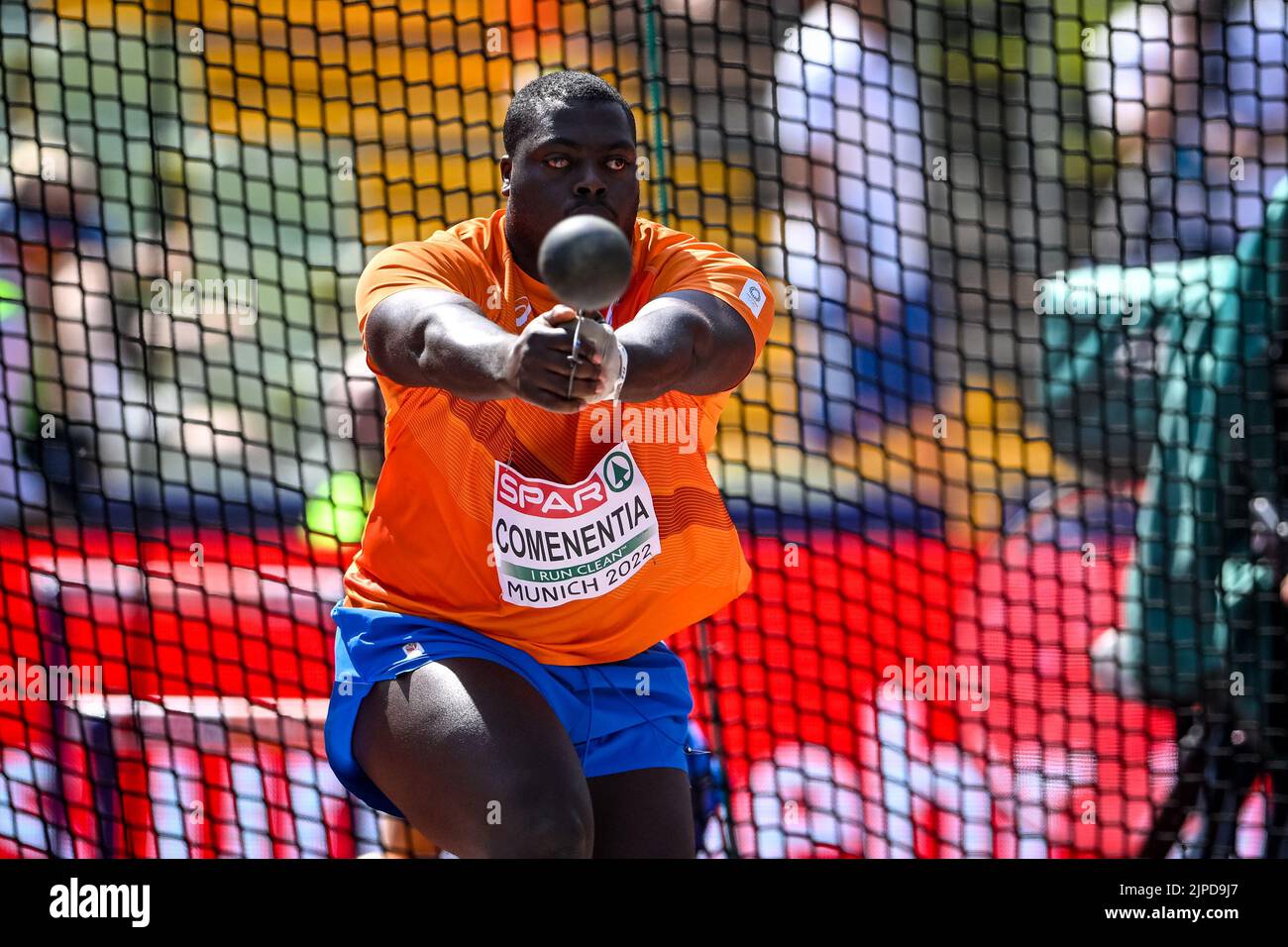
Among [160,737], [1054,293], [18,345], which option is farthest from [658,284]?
[18,345]

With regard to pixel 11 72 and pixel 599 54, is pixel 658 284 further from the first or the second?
pixel 11 72

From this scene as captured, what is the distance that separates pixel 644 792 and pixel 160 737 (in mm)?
2129

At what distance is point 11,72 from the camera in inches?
211

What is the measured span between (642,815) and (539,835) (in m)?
0.40

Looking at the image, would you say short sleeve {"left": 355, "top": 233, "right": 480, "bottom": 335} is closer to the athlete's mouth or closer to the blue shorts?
the athlete's mouth

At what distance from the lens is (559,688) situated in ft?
9.02

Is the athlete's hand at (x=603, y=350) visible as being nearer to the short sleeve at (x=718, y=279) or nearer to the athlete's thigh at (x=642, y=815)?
the short sleeve at (x=718, y=279)

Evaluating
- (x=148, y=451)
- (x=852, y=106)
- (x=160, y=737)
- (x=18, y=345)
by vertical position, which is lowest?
(x=160, y=737)

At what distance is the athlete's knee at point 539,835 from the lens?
2.45 meters
